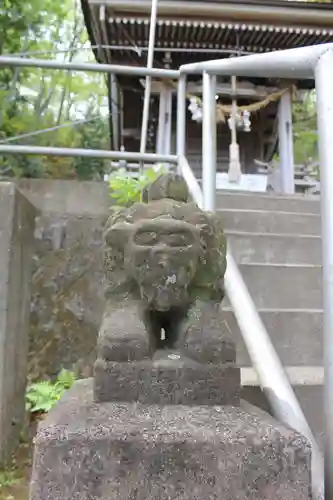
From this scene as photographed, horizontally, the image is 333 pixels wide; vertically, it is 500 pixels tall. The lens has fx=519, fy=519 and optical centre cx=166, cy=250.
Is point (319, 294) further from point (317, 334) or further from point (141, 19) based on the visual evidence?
point (141, 19)

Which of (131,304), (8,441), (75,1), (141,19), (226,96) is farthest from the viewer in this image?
(75,1)

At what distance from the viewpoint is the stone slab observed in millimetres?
1162

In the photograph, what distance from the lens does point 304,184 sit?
379 inches

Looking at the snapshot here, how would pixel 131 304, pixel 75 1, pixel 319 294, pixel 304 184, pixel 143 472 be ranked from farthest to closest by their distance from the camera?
1. pixel 75 1
2. pixel 304 184
3. pixel 319 294
4. pixel 131 304
5. pixel 143 472

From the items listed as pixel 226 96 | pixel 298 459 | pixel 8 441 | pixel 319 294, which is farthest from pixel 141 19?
pixel 298 459

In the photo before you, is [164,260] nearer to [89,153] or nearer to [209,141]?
[209,141]

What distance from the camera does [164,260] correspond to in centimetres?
122

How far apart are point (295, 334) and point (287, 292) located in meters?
0.36

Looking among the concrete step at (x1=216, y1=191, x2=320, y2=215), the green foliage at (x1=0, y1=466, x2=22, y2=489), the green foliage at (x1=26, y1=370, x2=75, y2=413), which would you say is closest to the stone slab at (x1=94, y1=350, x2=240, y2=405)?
the green foliage at (x1=0, y1=466, x2=22, y2=489)

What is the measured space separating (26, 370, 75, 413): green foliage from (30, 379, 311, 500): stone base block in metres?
1.57

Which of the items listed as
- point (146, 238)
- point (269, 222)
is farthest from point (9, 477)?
point (269, 222)

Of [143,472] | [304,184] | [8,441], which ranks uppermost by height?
[304,184]

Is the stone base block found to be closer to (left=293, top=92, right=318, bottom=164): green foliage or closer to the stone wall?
the stone wall

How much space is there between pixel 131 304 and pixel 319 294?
1716 millimetres
